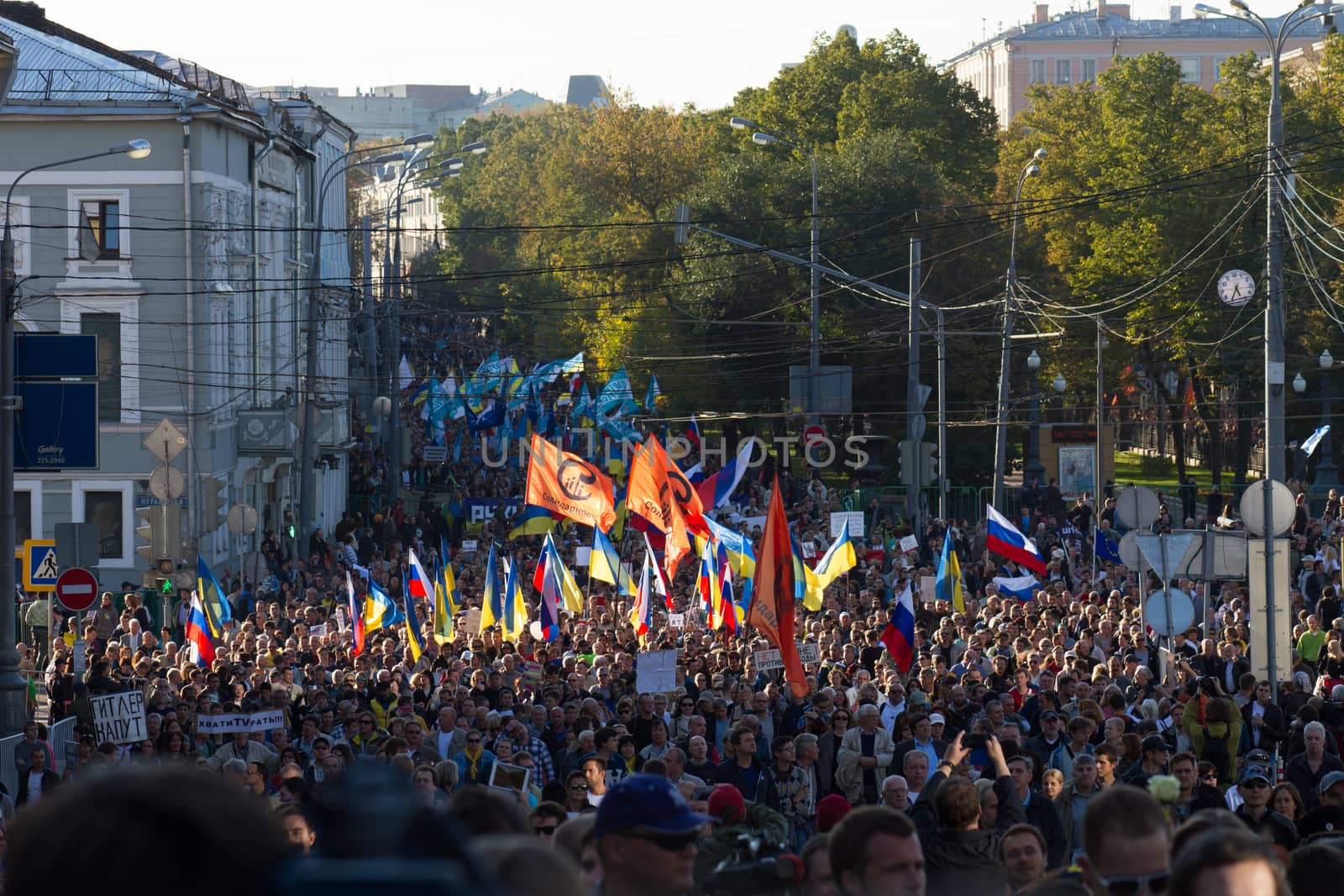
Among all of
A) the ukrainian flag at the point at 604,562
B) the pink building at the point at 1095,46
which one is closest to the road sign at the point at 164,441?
the ukrainian flag at the point at 604,562

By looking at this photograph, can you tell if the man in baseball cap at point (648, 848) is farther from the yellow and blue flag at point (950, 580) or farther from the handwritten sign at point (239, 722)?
the yellow and blue flag at point (950, 580)

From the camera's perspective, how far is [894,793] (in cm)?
941

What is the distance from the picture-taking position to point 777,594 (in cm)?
1750

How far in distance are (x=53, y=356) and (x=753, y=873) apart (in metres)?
16.1

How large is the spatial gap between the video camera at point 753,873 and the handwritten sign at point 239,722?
9.40 metres

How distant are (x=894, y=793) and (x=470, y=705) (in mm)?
5314

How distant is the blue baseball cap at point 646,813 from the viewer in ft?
10.8

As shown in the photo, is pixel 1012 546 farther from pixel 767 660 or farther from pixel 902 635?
pixel 767 660

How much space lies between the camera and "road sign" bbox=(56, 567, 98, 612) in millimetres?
19156

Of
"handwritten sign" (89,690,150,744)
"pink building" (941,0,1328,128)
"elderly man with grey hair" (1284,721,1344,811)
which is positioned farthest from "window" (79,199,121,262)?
"pink building" (941,0,1328,128)

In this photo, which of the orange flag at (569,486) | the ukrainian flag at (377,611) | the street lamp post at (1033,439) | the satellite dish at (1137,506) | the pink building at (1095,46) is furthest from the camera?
the pink building at (1095,46)

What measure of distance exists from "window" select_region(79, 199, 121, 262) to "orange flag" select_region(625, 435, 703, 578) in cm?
1804

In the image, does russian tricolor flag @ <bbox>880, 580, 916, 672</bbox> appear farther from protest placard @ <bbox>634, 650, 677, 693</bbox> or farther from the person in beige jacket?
the person in beige jacket

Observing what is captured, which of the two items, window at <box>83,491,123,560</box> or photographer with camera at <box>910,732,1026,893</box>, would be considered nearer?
photographer with camera at <box>910,732,1026,893</box>
